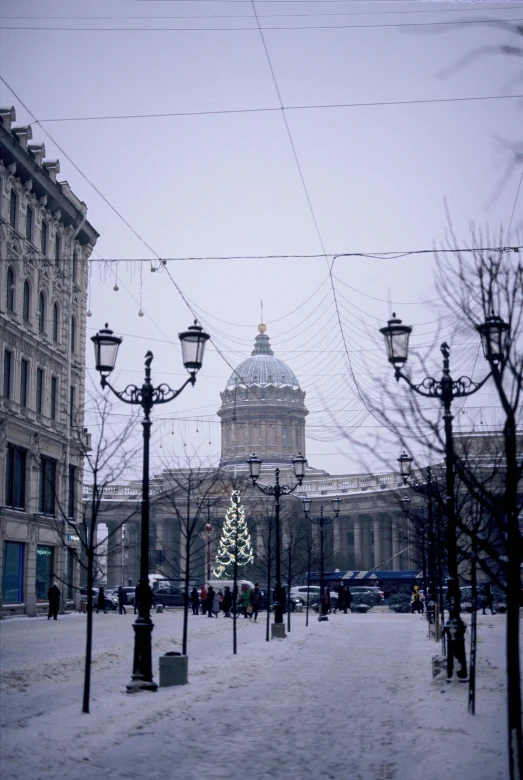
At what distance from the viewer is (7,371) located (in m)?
40.5

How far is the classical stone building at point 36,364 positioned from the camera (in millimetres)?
40062

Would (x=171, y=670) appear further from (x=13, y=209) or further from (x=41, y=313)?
(x=41, y=313)

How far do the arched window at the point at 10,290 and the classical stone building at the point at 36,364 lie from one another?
1.8 inches

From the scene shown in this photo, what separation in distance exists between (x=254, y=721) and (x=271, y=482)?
4053 inches

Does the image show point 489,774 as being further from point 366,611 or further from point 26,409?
point 366,611

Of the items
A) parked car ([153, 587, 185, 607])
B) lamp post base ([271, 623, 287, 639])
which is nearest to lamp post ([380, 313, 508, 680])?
lamp post base ([271, 623, 287, 639])

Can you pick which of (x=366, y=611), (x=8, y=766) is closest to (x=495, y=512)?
(x=8, y=766)

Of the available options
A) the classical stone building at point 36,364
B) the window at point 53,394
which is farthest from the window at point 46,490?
the window at point 53,394

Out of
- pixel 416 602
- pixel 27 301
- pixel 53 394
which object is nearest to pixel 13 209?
pixel 27 301

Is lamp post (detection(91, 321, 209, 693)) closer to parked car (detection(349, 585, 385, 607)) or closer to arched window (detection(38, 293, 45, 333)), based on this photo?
arched window (detection(38, 293, 45, 333))

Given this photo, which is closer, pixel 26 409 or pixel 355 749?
pixel 355 749

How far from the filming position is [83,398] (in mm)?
50094

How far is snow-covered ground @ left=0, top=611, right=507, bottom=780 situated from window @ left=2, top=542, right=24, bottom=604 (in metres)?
16.8

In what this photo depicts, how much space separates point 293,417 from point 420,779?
122303mm
